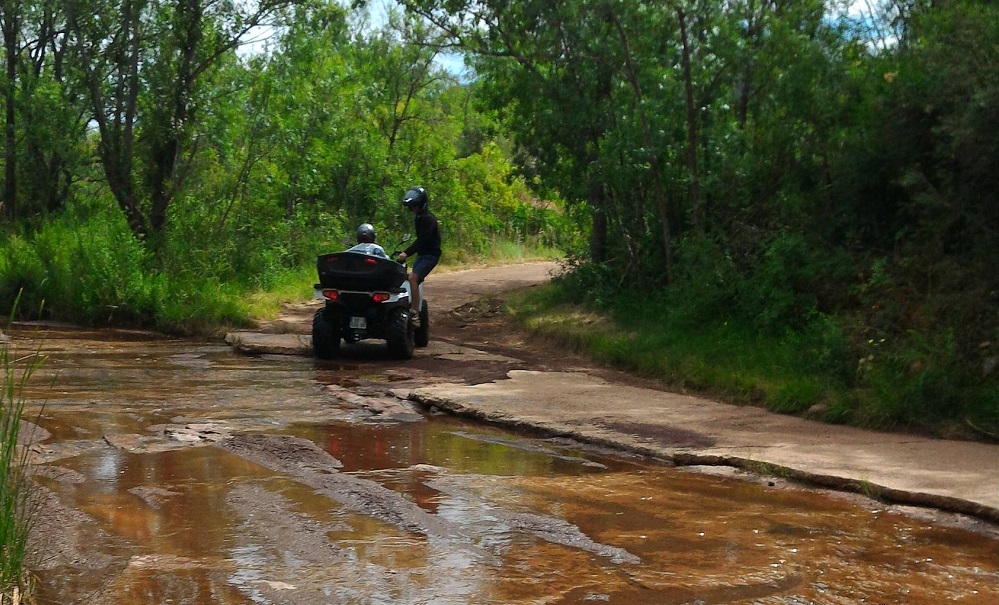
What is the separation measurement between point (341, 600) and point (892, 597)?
2570 mm

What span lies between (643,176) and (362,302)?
4438 mm

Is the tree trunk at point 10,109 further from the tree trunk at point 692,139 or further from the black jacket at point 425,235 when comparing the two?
the tree trunk at point 692,139

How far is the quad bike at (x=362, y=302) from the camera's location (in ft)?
42.3

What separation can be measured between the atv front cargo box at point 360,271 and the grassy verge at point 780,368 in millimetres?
2772

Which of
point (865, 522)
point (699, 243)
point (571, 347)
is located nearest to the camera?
point (865, 522)

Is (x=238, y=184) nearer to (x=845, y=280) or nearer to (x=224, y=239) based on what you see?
(x=224, y=239)

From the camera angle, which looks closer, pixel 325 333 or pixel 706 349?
pixel 706 349

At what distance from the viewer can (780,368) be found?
10938 mm

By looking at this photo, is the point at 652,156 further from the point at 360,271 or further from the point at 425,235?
the point at 360,271

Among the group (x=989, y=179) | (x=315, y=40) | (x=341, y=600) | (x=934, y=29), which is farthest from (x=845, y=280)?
(x=315, y=40)

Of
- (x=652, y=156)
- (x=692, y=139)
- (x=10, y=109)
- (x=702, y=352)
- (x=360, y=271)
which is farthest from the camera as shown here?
A: (x=10, y=109)

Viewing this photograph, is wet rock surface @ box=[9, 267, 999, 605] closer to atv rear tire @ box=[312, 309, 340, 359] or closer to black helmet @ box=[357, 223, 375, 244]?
atv rear tire @ box=[312, 309, 340, 359]

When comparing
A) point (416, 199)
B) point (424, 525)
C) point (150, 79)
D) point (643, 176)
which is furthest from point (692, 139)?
point (150, 79)

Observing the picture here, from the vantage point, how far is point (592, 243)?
17422 millimetres
